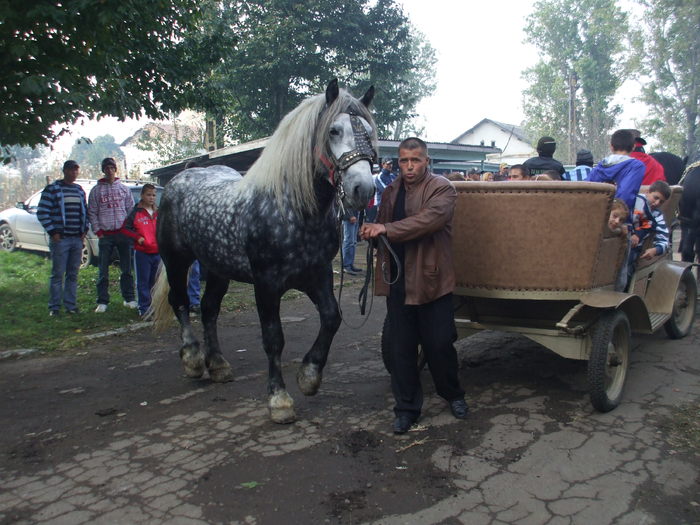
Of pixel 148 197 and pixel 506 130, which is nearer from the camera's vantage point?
pixel 148 197

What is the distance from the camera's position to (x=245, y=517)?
2.61 meters

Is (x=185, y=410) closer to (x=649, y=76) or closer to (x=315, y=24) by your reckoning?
(x=315, y=24)

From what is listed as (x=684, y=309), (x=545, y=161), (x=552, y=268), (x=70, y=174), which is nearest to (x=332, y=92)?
(x=552, y=268)

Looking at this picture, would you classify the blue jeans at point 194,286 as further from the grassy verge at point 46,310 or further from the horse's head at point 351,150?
the horse's head at point 351,150

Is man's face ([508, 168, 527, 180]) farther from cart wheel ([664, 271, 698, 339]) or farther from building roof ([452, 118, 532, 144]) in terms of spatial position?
building roof ([452, 118, 532, 144])

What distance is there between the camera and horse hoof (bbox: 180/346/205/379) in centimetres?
473

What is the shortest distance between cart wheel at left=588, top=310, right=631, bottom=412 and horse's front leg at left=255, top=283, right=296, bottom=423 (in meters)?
2.01

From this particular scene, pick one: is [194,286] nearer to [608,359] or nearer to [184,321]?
[184,321]

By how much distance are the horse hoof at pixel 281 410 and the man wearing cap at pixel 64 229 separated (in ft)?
15.3

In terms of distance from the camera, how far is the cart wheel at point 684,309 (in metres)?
5.45

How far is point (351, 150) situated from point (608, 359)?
2300 mm

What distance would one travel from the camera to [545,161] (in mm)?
5895

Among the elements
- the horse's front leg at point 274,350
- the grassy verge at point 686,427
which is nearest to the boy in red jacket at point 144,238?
the horse's front leg at point 274,350

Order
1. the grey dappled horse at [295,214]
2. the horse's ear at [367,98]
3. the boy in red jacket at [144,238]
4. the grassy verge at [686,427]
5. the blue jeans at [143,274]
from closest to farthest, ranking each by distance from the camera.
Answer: the grassy verge at [686,427]
the grey dappled horse at [295,214]
the horse's ear at [367,98]
the boy in red jacket at [144,238]
the blue jeans at [143,274]
